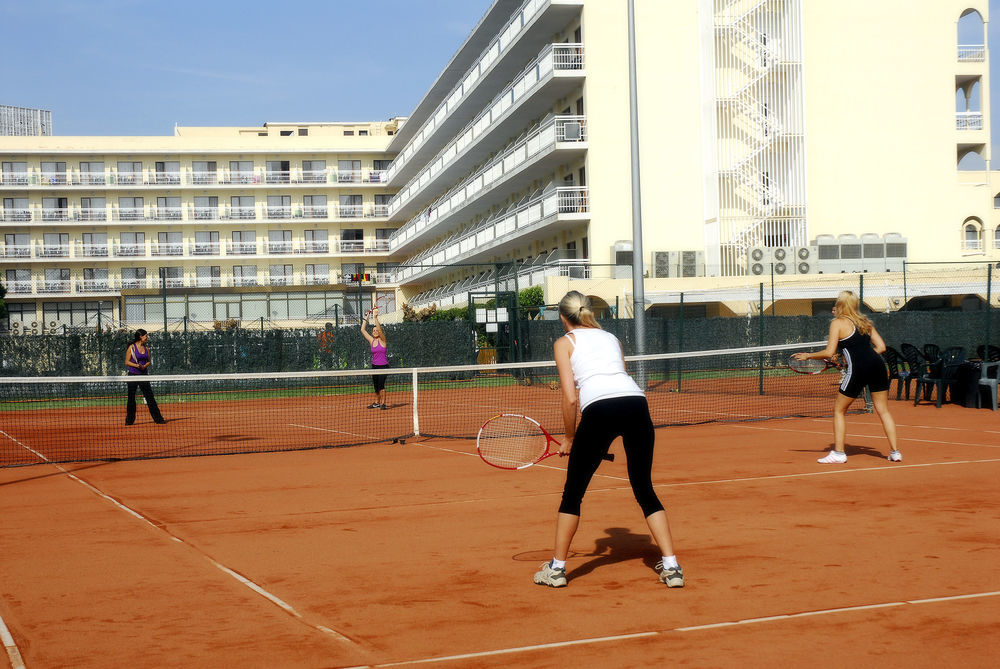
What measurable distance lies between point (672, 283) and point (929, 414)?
65.7ft

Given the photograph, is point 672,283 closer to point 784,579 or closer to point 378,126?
point 784,579

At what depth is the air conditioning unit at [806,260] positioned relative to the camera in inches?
1516

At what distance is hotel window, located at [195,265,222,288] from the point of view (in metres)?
73.0

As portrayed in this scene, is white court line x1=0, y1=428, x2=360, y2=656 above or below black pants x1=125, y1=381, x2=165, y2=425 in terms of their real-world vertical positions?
below

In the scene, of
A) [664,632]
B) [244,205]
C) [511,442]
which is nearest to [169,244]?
[244,205]

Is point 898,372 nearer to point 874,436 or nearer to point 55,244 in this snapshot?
point 874,436

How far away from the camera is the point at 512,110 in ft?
145

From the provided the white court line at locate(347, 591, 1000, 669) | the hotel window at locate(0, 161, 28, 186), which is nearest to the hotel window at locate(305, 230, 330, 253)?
the hotel window at locate(0, 161, 28, 186)

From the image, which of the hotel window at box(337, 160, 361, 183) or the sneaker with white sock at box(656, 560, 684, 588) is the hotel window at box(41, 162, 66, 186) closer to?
the hotel window at box(337, 160, 361, 183)

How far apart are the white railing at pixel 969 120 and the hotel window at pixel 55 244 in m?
57.4

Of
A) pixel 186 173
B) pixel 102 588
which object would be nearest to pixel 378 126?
pixel 186 173

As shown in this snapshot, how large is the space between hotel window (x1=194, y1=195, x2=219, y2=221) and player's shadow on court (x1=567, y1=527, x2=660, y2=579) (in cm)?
7047

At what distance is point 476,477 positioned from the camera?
10.7 m

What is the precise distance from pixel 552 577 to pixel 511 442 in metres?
2.31
